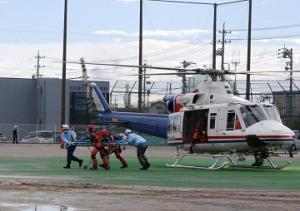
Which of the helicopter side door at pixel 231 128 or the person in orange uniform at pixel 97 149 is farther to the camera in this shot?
the helicopter side door at pixel 231 128

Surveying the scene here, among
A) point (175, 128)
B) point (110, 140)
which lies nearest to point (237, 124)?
Result: point (175, 128)

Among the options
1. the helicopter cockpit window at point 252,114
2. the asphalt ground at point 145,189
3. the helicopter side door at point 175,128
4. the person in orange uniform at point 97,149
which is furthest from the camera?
the helicopter side door at point 175,128

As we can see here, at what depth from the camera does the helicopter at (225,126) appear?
82.2 ft

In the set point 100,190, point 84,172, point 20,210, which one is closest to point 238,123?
point 84,172


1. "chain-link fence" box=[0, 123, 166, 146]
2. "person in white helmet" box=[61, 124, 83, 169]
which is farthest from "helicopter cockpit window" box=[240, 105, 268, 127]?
"chain-link fence" box=[0, 123, 166, 146]

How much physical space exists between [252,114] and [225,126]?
4.06 feet

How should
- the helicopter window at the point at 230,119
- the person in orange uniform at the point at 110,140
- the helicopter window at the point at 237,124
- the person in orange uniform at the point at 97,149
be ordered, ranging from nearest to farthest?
the person in orange uniform at the point at 97,149 → the person in orange uniform at the point at 110,140 → the helicopter window at the point at 237,124 → the helicopter window at the point at 230,119

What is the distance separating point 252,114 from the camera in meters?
25.4

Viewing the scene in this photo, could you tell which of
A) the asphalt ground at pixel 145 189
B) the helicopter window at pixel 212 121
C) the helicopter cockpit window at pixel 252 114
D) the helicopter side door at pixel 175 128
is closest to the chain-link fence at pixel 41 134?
the helicopter side door at pixel 175 128

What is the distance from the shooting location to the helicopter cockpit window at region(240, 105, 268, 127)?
2528cm

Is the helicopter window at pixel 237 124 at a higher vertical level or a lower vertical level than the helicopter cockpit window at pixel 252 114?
lower

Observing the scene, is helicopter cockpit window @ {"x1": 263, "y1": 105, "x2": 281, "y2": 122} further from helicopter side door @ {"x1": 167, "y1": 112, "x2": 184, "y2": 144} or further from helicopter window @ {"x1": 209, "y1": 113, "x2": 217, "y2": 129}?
helicopter side door @ {"x1": 167, "y1": 112, "x2": 184, "y2": 144}

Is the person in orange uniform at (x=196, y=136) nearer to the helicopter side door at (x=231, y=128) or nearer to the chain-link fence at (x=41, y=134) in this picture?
the helicopter side door at (x=231, y=128)

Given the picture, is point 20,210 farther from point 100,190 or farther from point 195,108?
point 195,108
